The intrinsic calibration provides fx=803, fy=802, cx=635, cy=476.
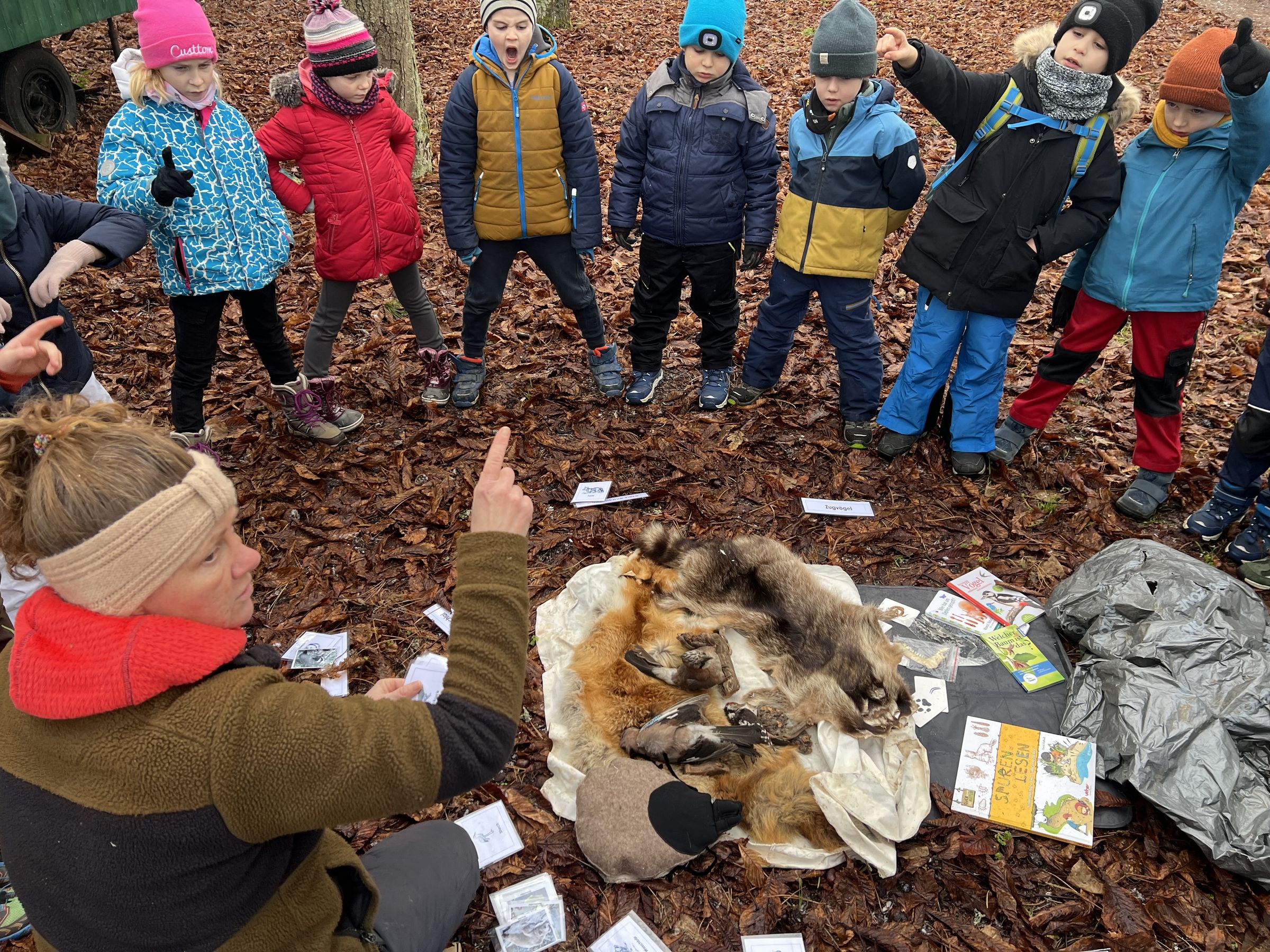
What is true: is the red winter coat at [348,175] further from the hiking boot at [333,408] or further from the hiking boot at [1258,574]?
the hiking boot at [1258,574]

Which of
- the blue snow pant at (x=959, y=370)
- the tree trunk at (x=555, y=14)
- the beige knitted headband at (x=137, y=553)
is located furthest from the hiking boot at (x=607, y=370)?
the tree trunk at (x=555, y=14)

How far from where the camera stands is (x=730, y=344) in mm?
5641

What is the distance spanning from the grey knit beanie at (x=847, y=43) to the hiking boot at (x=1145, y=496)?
2885 mm

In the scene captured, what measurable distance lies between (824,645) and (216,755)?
2.74 m

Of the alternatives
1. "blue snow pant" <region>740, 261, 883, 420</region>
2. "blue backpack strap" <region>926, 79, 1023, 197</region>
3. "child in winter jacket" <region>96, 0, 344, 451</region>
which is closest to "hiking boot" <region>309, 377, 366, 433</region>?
"child in winter jacket" <region>96, 0, 344, 451</region>

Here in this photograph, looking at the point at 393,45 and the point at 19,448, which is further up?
the point at 393,45

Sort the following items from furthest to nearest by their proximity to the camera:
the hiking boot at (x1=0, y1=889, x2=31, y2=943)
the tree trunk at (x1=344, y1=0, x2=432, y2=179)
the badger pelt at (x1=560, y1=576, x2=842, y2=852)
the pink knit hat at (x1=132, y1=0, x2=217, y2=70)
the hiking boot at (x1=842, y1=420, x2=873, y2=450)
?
the tree trunk at (x1=344, y1=0, x2=432, y2=179) → the hiking boot at (x1=842, y1=420, x2=873, y2=450) → the pink knit hat at (x1=132, y1=0, x2=217, y2=70) → the badger pelt at (x1=560, y1=576, x2=842, y2=852) → the hiking boot at (x1=0, y1=889, x2=31, y2=943)

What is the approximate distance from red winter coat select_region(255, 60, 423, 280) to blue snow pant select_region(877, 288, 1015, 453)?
329 cm

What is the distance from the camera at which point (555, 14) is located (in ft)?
41.7

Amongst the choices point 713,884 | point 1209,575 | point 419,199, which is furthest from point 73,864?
point 419,199

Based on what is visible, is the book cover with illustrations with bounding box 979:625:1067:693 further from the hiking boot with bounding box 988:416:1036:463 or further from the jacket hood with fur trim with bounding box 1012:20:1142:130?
the jacket hood with fur trim with bounding box 1012:20:1142:130

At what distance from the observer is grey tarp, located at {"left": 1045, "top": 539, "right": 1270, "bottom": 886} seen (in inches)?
122

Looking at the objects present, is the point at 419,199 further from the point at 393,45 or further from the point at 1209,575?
the point at 1209,575

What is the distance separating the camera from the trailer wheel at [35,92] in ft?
30.2
